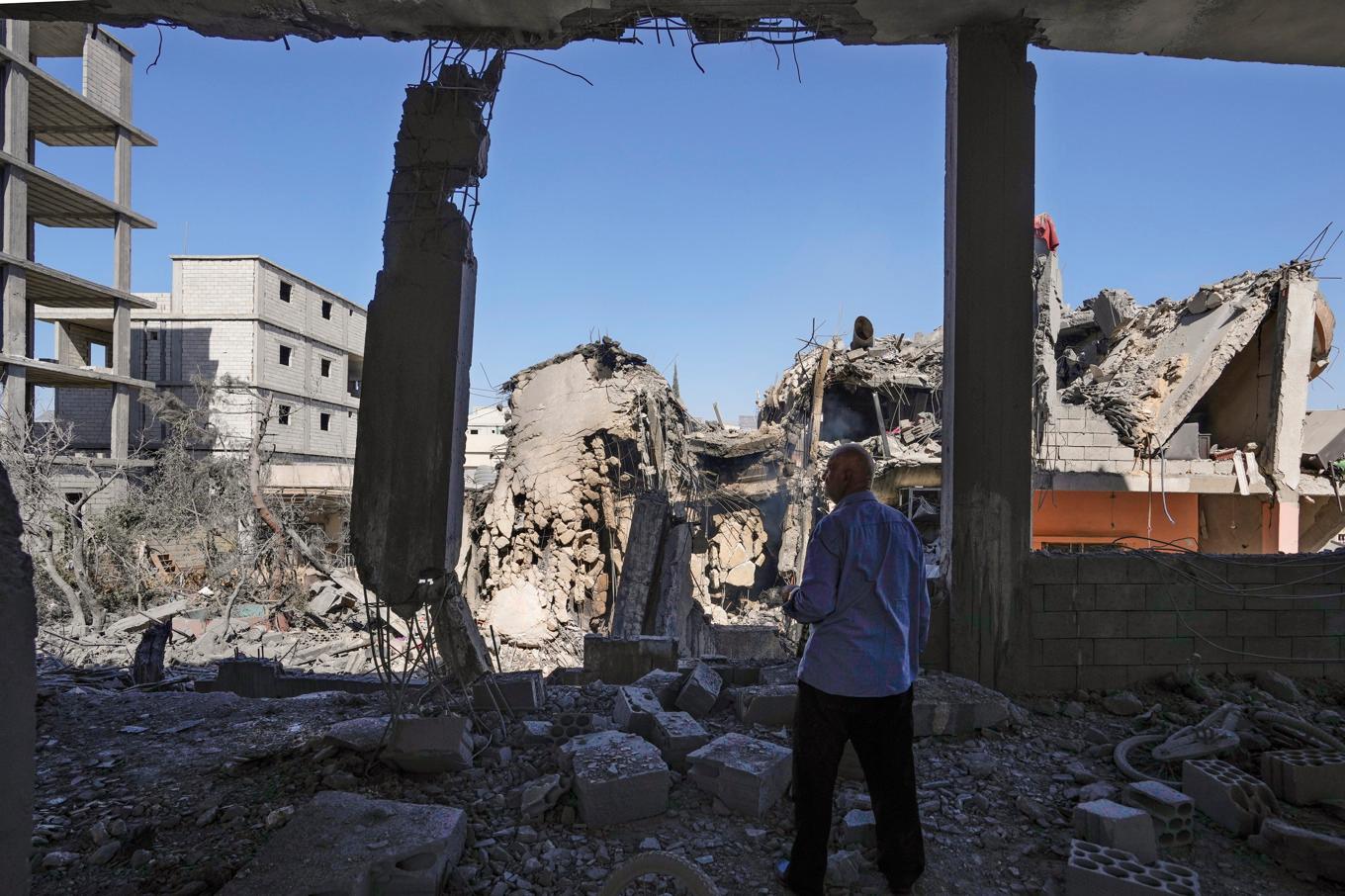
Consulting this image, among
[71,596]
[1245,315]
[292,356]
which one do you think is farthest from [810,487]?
[292,356]

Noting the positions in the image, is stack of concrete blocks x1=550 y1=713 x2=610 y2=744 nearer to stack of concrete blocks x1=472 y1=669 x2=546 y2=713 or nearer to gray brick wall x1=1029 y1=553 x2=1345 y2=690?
stack of concrete blocks x1=472 y1=669 x2=546 y2=713

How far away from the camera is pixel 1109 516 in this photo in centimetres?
1233

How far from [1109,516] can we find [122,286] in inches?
1087

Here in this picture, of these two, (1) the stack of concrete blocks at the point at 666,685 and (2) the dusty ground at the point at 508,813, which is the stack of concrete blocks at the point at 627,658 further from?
(2) the dusty ground at the point at 508,813

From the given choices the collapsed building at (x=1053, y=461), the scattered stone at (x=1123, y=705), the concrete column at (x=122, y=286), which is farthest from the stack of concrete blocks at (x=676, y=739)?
the concrete column at (x=122, y=286)

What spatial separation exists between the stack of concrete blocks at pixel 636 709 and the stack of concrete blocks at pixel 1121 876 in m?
1.91

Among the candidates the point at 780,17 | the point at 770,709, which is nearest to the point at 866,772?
the point at 770,709

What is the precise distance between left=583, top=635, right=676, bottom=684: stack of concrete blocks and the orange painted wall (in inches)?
361

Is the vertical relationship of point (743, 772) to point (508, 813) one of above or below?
above

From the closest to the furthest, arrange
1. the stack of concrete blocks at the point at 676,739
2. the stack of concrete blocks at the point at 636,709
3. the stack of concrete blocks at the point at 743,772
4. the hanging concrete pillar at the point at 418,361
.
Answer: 1. the stack of concrete blocks at the point at 743,772
2. the stack of concrete blocks at the point at 676,739
3. the stack of concrete blocks at the point at 636,709
4. the hanging concrete pillar at the point at 418,361

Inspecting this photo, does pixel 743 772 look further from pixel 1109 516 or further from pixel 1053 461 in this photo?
pixel 1109 516

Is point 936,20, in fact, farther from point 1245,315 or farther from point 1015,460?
point 1245,315

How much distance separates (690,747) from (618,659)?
93.2 inches

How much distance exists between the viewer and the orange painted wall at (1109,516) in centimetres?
1219
